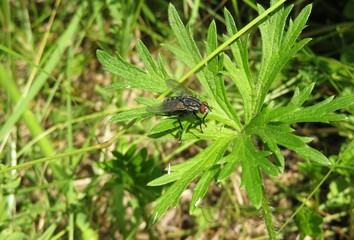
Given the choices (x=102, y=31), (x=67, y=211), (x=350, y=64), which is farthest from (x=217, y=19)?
(x=67, y=211)

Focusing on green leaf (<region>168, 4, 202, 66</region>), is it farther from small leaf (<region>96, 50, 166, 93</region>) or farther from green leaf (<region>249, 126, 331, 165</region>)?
green leaf (<region>249, 126, 331, 165</region>)

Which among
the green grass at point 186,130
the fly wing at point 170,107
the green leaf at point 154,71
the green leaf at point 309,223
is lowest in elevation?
the green leaf at point 309,223

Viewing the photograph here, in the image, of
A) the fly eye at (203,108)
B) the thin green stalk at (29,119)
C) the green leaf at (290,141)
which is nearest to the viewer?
the green leaf at (290,141)

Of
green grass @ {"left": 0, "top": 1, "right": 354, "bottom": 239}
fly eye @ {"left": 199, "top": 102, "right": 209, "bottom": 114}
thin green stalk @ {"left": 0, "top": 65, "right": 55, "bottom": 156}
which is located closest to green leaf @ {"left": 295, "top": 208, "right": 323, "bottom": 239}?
green grass @ {"left": 0, "top": 1, "right": 354, "bottom": 239}

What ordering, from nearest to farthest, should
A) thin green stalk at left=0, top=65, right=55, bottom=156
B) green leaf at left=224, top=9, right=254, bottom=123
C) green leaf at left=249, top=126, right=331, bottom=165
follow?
green leaf at left=249, top=126, right=331, bottom=165 < green leaf at left=224, top=9, right=254, bottom=123 < thin green stalk at left=0, top=65, right=55, bottom=156

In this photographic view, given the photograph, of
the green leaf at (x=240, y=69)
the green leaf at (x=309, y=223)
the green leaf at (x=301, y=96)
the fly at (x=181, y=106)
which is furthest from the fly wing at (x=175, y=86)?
the green leaf at (x=309, y=223)

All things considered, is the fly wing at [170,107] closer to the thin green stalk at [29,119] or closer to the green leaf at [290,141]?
the green leaf at [290,141]
